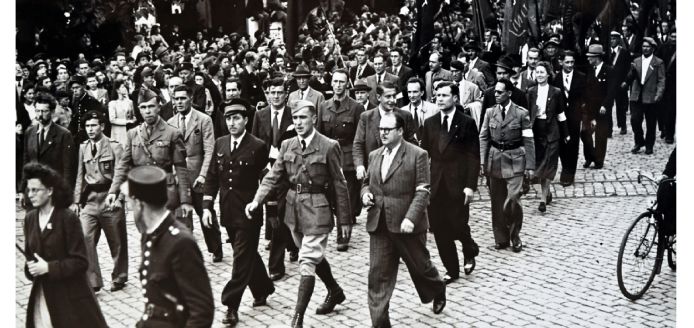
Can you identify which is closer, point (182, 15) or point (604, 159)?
point (182, 15)

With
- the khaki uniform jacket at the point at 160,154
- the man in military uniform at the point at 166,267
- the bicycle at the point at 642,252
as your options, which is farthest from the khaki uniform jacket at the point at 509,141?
the man in military uniform at the point at 166,267

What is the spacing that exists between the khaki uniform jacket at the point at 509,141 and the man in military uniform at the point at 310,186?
109 inches

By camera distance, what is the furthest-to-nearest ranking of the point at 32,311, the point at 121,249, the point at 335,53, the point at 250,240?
the point at 335,53, the point at 121,249, the point at 250,240, the point at 32,311

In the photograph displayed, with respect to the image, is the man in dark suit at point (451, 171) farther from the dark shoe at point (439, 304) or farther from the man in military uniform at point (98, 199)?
the man in military uniform at point (98, 199)

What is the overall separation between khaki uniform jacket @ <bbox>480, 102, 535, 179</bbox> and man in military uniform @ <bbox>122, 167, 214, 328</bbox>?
219 inches

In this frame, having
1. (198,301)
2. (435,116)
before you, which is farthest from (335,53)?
(198,301)

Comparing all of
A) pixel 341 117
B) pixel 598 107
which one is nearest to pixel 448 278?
pixel 341 117

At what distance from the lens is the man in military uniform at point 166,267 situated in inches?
186

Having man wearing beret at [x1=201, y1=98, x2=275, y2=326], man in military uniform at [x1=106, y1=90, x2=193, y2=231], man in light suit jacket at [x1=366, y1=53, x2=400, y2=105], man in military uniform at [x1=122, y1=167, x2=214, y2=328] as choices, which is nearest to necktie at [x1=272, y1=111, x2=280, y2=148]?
man in military uniform at [x1=106, y1=90, x2=193, y2=231]

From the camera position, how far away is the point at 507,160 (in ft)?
32.2

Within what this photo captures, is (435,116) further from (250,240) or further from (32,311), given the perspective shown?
(32,311)

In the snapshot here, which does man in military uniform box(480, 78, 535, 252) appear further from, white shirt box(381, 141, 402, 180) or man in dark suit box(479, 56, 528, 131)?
white shirt box(381, 141, 402, 180)

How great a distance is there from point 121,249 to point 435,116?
3.43 metres

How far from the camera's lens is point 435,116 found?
906cm
